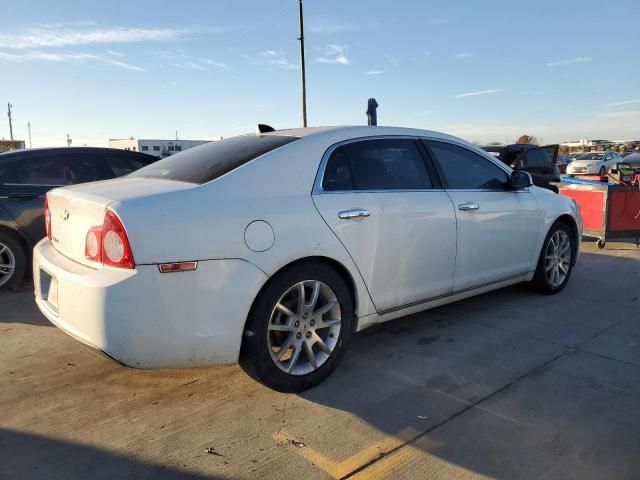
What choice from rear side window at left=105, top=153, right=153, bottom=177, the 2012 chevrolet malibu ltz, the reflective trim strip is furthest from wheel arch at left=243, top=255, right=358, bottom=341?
rear side window at left=105, top=153, right=153, bottom=177

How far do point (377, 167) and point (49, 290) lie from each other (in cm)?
219

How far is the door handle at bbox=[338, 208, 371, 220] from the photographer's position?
10.2 feet

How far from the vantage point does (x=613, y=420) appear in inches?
107

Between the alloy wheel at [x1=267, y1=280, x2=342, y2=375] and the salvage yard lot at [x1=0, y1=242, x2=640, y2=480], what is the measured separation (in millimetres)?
203

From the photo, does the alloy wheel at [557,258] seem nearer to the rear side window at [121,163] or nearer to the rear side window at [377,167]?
the rear side window at [377,167]

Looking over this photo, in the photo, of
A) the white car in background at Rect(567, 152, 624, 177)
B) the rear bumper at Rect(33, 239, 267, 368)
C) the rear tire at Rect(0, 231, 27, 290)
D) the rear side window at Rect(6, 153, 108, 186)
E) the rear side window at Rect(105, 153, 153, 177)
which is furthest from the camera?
the white car in background at Rect(567, 152, 624, 177)

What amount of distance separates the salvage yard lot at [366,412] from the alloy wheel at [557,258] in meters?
0.86

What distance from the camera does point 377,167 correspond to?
11.4 ft

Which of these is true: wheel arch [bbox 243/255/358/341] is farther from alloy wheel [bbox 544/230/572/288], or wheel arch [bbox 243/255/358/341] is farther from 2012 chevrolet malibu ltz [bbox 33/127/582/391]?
alloy wheel [bbox 544/230/572/288]

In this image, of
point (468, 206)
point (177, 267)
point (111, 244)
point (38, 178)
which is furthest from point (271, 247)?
point (38, 178)

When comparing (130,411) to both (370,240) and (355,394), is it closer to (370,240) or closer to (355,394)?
(355,394)

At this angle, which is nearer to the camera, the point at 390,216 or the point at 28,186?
the point at 390,216

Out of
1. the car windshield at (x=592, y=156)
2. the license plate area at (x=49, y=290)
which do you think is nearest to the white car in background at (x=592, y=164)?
the car windshield at (x=592, y=156)

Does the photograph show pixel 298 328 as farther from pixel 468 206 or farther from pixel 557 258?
pixel 557 258
